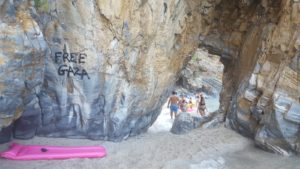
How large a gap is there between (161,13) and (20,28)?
4612mm

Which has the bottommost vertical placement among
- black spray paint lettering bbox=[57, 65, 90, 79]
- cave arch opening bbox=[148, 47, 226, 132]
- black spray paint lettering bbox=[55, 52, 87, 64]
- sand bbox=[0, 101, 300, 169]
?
cave arch opening bbox=[148, 47, 226, 132]

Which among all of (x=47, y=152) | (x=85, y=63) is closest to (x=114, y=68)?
(x=85, y=63)

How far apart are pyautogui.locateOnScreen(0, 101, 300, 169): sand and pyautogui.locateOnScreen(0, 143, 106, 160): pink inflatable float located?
0.14 meters

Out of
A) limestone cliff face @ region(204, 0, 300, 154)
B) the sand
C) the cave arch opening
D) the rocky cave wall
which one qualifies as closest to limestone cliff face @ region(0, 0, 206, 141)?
the rocky cave wall

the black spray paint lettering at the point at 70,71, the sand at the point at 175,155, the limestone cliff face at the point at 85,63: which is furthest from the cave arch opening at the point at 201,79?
the black spray paint lettering at the point at 70,71

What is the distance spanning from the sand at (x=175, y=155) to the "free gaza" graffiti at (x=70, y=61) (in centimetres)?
196

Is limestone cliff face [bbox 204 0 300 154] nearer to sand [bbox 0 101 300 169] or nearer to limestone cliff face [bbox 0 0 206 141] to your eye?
sand [bbox 0 101 300 169]

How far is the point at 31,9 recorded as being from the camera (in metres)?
8.08

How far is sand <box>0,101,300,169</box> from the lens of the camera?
28.0 ft

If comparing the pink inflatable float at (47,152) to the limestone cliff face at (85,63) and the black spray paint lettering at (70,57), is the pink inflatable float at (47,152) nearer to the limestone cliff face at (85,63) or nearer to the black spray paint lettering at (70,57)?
the limestone cliff face at (85,63)

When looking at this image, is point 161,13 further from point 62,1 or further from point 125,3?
point 62,1

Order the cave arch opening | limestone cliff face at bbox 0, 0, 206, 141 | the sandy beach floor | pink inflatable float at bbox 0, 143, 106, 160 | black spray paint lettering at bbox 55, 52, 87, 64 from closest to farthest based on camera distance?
limestone cliff face at bbox 0, 0, 206, 141 < pink inflatable float at bbox 0, 143, 106, 160 < the sandy beach floor < black spray paint lettering at bbox 55, 52, 87, 64 < the cave arch opening

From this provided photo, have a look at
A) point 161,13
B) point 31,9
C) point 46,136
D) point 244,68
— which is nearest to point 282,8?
point 244,68

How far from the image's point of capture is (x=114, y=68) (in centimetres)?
1002
